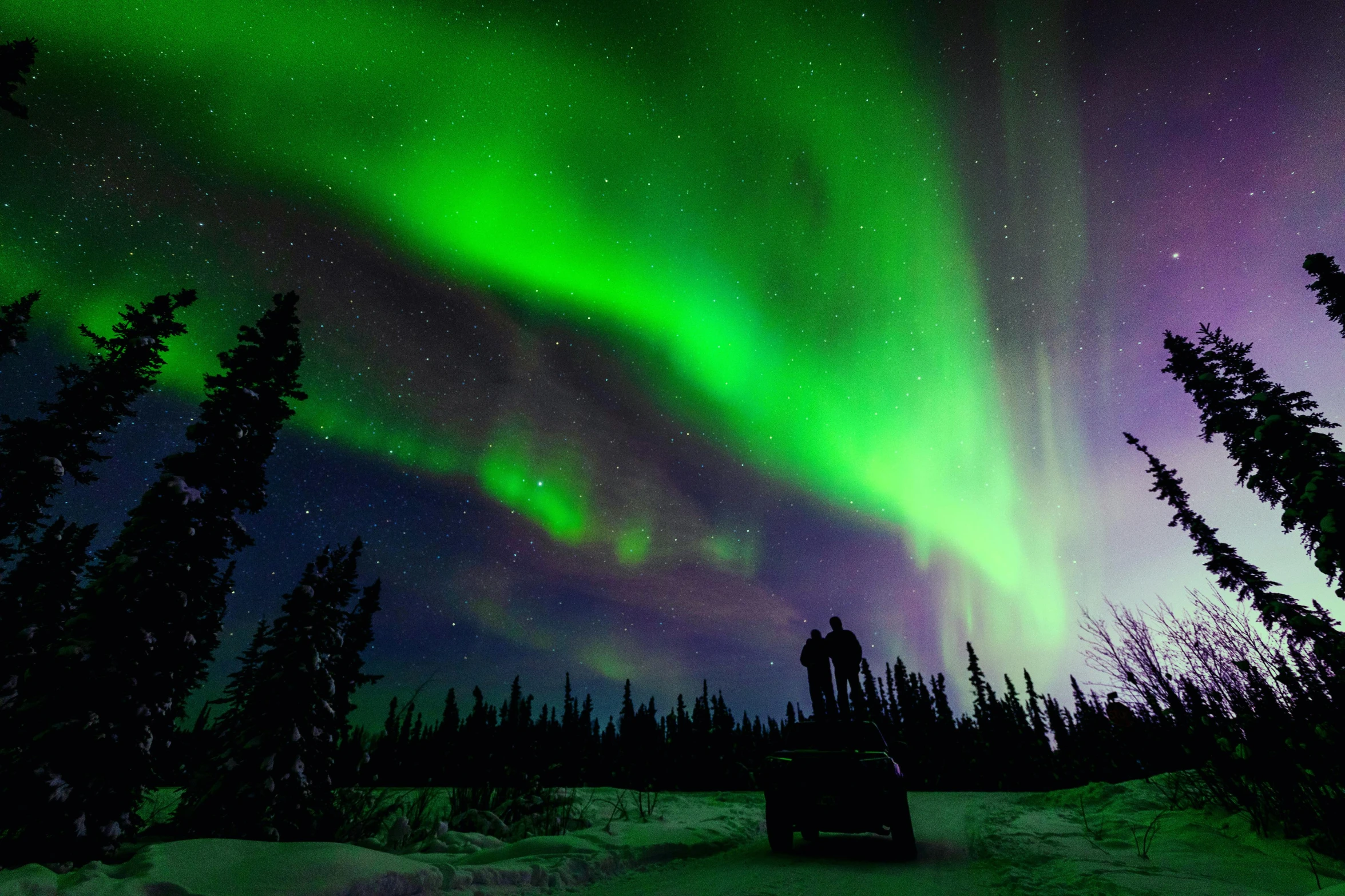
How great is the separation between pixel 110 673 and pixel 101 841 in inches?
116

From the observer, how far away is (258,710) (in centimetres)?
1231

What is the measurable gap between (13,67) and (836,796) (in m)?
19.9

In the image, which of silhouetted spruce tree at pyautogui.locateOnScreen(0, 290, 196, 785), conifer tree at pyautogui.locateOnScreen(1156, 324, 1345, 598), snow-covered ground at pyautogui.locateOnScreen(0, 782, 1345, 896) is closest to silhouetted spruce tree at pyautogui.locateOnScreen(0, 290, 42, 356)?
silhouetted spruce tree at pyautogui.locateOnScreen(0, 290, 196, 785)

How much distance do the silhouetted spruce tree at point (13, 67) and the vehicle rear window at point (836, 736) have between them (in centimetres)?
1867

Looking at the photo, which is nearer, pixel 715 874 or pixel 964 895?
pixel 964 895

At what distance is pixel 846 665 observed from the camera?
9883 mm

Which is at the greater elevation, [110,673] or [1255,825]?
[110,673]

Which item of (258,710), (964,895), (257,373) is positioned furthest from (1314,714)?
(257,373)

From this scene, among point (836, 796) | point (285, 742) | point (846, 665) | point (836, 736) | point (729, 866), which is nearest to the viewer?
point (729, 866)

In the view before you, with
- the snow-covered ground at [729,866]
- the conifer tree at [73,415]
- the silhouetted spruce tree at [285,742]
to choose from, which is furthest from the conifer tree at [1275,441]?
the conifer tree at [73,415]

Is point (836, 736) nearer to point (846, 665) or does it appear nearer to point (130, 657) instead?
point (846, 665)

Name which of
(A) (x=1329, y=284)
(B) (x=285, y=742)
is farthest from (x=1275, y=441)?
(B) (x=285, y=742)

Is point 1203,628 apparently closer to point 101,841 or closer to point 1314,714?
point 1314,714

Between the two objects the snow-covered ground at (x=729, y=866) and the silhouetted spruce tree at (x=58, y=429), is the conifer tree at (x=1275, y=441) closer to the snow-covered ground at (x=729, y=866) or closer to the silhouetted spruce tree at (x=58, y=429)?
the snow-covered ground at (x=729, y=866)
